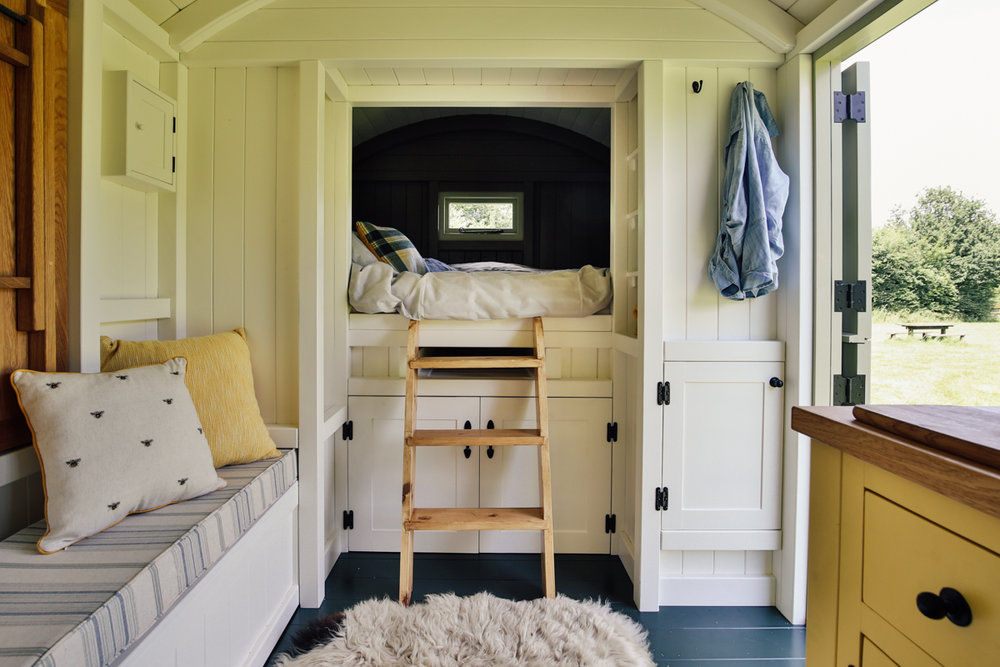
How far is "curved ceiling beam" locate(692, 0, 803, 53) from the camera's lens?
2.04m

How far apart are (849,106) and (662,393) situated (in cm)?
123

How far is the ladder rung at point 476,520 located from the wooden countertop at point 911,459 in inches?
55.9

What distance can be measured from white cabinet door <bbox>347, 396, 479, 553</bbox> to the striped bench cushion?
0.91 meters

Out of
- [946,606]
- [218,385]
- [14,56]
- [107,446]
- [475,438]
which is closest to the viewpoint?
[946,606]

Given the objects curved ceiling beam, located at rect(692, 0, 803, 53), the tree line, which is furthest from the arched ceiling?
the tree line

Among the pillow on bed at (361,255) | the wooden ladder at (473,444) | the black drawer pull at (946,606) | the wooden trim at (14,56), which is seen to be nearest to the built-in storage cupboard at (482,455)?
the wooden ladder at (473,444)

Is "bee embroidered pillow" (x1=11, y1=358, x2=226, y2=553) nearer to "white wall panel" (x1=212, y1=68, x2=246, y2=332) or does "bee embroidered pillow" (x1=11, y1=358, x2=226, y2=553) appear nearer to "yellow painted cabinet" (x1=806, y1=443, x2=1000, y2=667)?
"white wall panel" (x1=212, y1=68, x2=246, y2=332)

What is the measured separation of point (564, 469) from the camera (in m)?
2.53

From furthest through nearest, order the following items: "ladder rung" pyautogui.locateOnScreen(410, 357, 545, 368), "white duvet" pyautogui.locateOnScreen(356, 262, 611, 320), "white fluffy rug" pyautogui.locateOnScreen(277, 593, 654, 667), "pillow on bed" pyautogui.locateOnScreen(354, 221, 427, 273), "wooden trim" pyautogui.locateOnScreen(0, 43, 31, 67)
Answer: "pillow on bed" pyautogui.locateOnScreen(354, 221, 427, 273)
"white duvet" pyautogui.locateOnScreen(356, 262, 611, 320)
"ladder rung" pyautogui.locateOnScreen(410, 357, 545, 368)
"white fluffy rug" pyautogui.locateOnScreen(277, 593, 654, 667)
"wooden trim" pyautogui.locateOnScreen(0, 43, 31, 67)

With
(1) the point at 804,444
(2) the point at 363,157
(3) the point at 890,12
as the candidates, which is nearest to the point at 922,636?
(1) the point at 804,444

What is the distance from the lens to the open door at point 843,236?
6.49 feet

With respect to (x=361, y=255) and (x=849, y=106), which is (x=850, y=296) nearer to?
(x=849, y=106)

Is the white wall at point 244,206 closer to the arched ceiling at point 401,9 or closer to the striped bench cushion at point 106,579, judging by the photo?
the arched ceiling at point 401,9

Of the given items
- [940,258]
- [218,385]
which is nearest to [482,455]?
[218,385]
